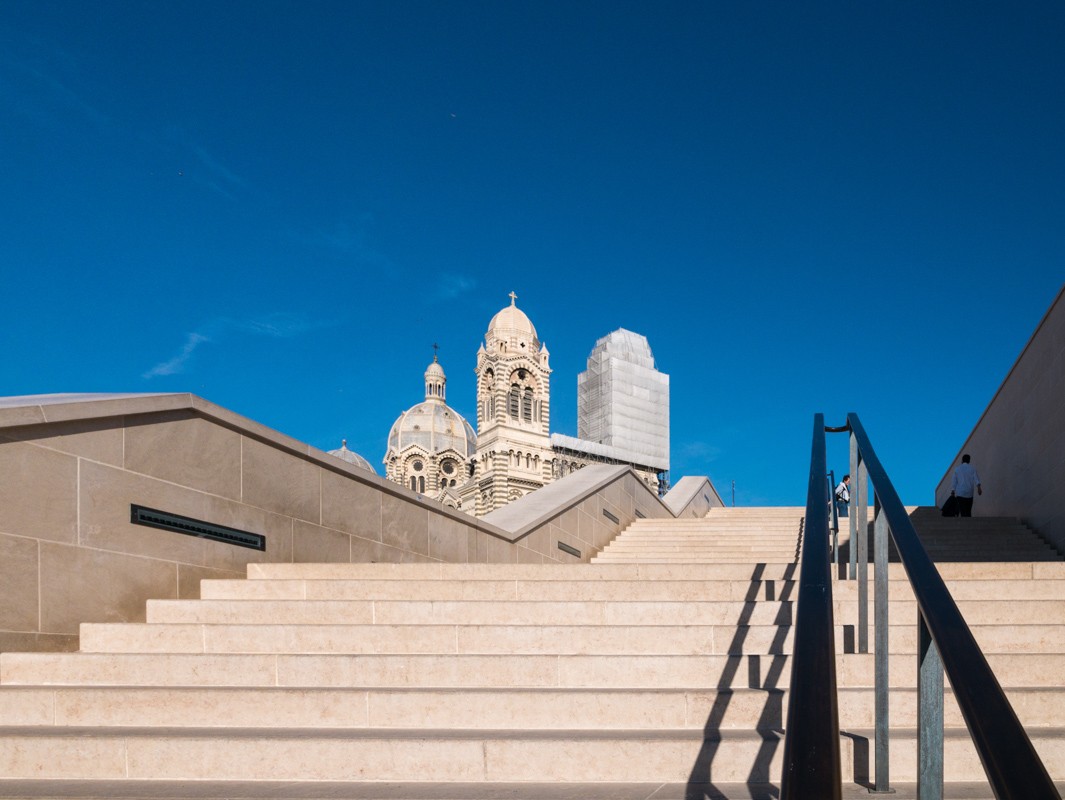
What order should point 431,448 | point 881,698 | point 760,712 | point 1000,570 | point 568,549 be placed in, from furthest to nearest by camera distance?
point 431,448
point 568,549
point 1000,570
point 760,712
point 881,698

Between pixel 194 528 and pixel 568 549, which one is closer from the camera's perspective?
pixel 194 528

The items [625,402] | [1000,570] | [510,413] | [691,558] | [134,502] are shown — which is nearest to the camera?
[134,502]

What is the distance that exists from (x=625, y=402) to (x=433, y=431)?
38255 mm

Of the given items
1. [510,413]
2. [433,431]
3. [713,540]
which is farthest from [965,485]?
[433,431]

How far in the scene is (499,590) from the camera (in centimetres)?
506

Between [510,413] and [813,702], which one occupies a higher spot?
[510,413]

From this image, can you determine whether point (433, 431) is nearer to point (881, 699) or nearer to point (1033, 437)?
point (1033, 437)

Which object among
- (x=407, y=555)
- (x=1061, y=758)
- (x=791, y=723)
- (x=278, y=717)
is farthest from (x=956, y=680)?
(x=407, y=555)

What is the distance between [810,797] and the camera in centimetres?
117

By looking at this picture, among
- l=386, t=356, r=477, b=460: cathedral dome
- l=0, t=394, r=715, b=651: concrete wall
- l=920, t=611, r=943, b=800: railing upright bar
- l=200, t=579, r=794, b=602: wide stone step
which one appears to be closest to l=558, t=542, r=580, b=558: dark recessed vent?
l=0, t=394, r=715, b=651: concrete wall

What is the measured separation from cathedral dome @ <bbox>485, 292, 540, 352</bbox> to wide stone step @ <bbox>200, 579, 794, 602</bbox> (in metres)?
79.7

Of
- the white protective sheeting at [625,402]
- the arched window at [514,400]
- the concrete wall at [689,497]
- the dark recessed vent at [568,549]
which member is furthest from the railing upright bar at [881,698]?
the arched window at [514,400]

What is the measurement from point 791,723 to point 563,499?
9.01 meters

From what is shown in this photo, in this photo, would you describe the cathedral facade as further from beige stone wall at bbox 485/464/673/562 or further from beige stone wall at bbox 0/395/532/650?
beige stone wall at bbox 0/395/532/650
